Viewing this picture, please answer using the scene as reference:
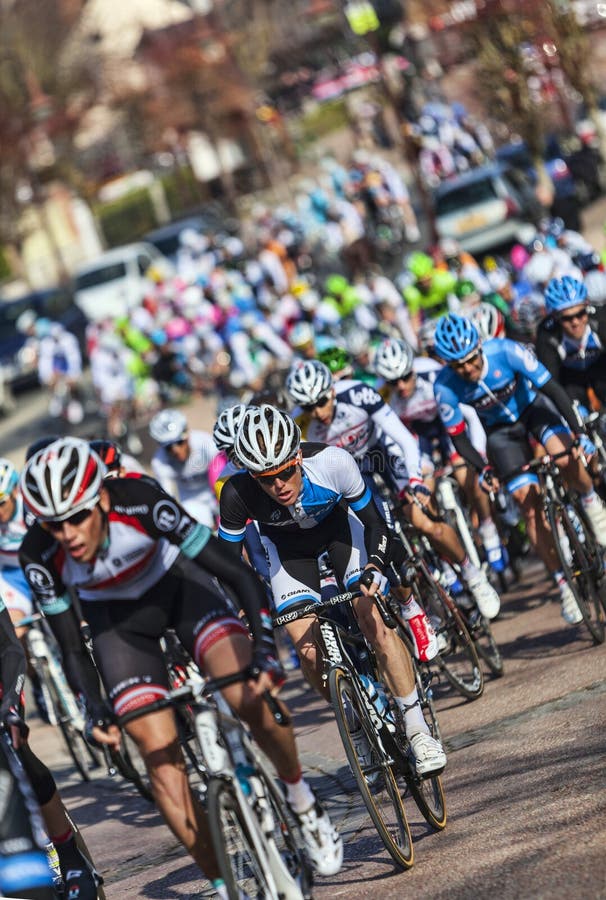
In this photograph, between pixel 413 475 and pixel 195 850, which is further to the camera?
pixel 413 475

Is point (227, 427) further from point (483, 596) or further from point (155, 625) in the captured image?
point (155, 625)

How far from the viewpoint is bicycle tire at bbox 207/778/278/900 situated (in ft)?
18.1

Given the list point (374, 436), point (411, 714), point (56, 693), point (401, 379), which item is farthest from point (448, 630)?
point (56, 693)

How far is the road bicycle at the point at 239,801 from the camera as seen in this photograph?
5.63m

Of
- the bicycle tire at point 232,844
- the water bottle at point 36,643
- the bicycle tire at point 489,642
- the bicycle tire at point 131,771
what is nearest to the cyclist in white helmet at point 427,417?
the bicycle tire at point 489,642

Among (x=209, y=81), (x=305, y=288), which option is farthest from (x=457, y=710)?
(x=209, y=81)

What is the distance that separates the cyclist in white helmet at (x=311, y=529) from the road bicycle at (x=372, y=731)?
0.08m

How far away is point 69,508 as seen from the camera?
577 cm

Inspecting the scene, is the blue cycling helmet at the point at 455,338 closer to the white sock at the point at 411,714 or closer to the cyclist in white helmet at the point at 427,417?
the cyclist in white helmet at the point at 427,417

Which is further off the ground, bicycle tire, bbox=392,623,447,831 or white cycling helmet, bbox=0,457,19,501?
white cycling helmet, bbox=0,457,19,501

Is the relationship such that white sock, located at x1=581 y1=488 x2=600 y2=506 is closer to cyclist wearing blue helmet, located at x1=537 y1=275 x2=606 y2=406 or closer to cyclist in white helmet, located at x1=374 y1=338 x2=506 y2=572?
cyclist in white helmet, located at x1=374 y1=338 x2=506 y2=572

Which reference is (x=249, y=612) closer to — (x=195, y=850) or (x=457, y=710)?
(x=195, y=850)

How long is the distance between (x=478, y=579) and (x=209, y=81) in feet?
134

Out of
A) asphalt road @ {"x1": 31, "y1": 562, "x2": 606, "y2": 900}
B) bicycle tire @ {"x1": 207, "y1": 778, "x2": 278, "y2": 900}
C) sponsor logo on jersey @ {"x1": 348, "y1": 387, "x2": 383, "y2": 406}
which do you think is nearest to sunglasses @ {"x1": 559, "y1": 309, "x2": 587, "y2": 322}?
sponsor logo on jersey @ {"x1": 348, "y1": 387, "x2": 383, "y2": 406}
